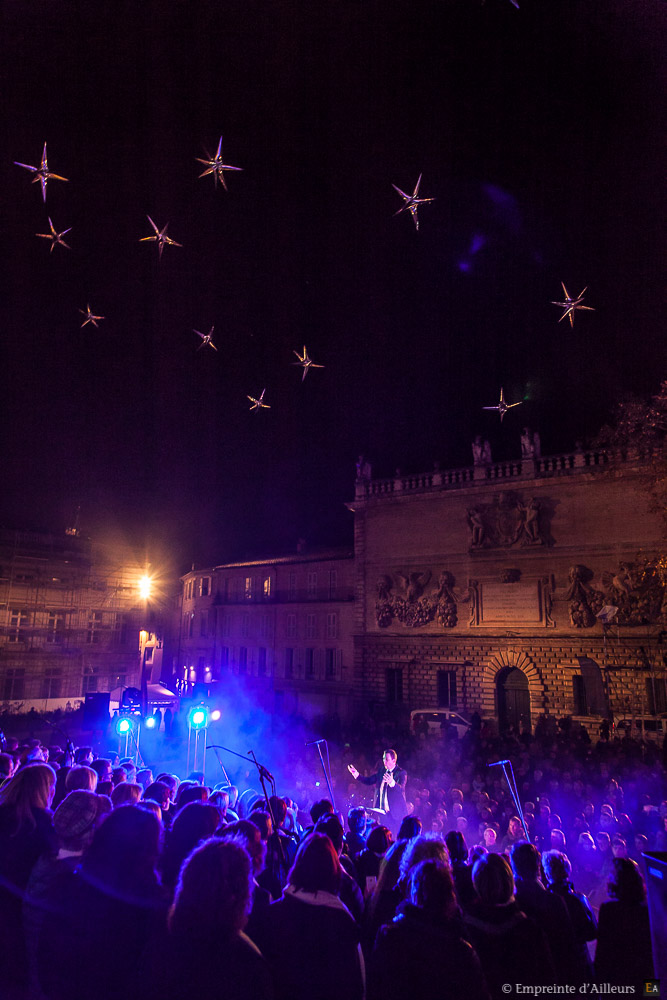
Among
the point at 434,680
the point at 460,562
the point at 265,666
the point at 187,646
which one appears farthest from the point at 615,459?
the point at 187,646

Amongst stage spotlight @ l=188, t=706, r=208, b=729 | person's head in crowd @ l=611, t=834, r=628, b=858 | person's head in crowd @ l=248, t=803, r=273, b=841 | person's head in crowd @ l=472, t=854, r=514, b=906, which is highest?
person's head in crowd @ l=472, t=854, r=514, b=906

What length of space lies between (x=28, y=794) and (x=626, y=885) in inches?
172

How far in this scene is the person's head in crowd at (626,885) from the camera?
13.0 ft

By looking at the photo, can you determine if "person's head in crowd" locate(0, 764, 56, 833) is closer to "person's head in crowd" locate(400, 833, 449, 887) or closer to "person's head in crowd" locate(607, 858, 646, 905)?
"person's head in crowd" locate(400, 833, 449, 887)

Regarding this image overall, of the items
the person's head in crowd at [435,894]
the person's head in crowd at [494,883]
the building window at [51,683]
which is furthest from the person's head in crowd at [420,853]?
the building window at [51,683]

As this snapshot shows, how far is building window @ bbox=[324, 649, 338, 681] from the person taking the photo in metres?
37.0

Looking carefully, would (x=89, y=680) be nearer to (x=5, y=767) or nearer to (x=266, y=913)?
(x=5, y=767)

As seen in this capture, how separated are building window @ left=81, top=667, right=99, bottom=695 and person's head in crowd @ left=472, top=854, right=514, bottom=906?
39548mm

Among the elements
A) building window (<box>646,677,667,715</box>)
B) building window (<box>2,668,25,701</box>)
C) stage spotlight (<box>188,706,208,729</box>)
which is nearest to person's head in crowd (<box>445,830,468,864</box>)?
stage spotlight (<box>188,706,208,729</box>)

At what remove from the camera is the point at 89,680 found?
3784 cm

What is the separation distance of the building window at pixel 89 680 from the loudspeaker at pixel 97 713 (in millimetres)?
19395

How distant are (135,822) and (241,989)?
3.28 ft

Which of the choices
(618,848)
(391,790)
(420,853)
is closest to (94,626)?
(391,790)

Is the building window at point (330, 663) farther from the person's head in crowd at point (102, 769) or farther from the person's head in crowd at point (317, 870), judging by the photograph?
the person's head in crowd at point (317, 870)
